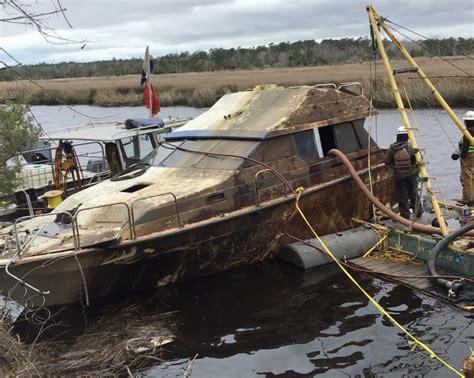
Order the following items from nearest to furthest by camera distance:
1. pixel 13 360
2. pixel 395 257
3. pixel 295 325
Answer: pixel 13 360
pixel 295 325
pixel 395 257

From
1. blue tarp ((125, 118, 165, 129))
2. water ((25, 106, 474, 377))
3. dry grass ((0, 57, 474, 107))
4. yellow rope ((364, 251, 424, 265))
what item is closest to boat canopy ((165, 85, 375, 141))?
water ((25, 106, 474, 377))

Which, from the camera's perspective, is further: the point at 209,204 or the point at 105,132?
the point at 105,132

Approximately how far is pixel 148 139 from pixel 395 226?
6800mm

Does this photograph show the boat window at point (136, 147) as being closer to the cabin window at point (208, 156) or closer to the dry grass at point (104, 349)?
the cabin window at point (208, 156)

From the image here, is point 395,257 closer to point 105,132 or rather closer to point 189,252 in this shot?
point 189,252

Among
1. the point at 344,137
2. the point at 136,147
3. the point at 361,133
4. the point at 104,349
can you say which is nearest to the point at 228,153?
the point at 344,137

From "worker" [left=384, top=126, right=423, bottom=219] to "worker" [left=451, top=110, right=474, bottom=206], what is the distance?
177 cm

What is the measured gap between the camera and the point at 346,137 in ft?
35.8

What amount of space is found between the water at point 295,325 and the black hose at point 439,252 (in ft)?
1.17

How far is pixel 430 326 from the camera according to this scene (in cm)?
766

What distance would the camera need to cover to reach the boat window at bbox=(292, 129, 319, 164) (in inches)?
396

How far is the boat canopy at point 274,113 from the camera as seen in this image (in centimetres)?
994

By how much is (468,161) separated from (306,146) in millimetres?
3672

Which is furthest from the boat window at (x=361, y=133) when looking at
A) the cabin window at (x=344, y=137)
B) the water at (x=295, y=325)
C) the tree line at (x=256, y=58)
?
the tree line at (x=256, y=58)
